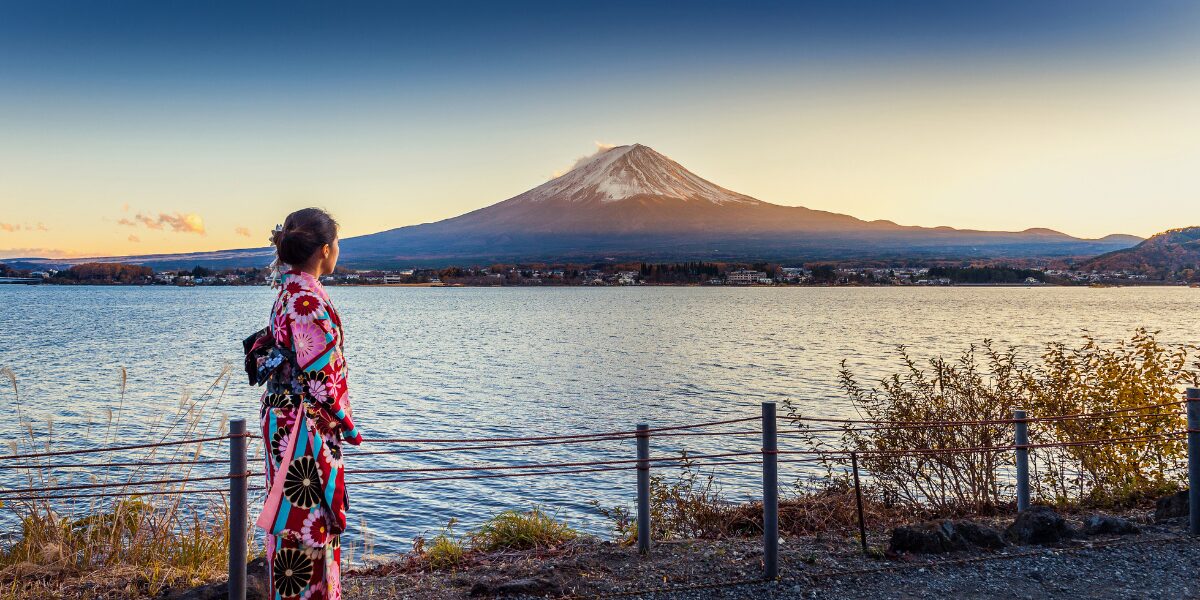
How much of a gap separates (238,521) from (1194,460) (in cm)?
727

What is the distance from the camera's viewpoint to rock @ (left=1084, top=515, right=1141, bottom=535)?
23.0 feet

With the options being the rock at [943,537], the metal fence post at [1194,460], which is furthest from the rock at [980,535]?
the metal fence post at [1194,460]

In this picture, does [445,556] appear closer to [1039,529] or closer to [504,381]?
[1039,529]

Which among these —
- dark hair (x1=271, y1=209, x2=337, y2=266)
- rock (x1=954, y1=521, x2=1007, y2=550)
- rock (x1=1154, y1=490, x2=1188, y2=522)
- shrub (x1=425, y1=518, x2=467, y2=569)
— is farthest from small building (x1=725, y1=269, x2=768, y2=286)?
dark hair (x1=271, y1=209, x2=337, y2=266)

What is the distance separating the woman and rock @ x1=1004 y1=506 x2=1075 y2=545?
17.6ft

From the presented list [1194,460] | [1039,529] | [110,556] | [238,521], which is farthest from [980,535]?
[110,556]

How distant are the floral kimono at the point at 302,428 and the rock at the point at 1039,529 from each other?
17.7 feet

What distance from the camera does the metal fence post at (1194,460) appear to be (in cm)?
696

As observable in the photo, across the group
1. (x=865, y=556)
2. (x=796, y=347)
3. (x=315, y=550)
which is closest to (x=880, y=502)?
(x=865, y=556)

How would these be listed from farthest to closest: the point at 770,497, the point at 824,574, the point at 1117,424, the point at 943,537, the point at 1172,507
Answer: the point at 1117,424 < the point at 1172,507 < the point at 943,537 < the point at 824,574 < the point at 770,497

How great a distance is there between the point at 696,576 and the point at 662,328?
191 feet

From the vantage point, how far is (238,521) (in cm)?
527

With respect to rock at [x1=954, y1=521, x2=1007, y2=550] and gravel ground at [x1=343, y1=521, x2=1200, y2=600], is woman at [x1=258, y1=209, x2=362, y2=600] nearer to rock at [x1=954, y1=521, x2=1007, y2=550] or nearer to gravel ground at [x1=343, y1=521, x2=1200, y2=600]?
gravel ground at [x1=343, y1=521, x2=1200, y2=600]

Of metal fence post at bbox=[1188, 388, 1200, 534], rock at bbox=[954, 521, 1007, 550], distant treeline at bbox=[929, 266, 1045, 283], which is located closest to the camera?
rock at bbox=[954, 521, 1007, 550]
